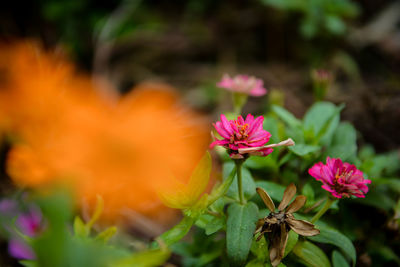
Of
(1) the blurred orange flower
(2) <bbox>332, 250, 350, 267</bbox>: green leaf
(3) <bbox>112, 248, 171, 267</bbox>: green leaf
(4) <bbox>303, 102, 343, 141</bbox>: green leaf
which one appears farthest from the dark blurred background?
(3) <bbox>112, 248, 171, 267</bbox>: green leaf

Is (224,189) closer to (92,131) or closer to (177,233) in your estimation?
(177,233)

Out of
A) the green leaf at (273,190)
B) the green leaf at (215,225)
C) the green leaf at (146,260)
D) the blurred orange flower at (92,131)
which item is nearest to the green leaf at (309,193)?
the green leaf at (273,190)

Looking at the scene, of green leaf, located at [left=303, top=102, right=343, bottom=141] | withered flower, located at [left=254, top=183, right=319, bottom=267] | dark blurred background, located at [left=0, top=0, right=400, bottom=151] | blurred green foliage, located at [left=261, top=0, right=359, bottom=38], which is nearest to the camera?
withered flower, located at [left=254, top=183, right=319, bottom=267]

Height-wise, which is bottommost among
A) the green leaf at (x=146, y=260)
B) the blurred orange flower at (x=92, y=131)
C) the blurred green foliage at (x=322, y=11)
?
the blurred orange flower at (x=92, y=131)

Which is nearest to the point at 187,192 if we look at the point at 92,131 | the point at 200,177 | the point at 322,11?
the point at 200,177

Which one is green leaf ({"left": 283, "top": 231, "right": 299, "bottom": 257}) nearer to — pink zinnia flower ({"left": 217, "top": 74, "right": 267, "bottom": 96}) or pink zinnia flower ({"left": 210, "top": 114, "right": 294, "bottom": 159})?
pink zinnia flower ({"left": 210, "top": 114, "right": 294, "bottom": 159})

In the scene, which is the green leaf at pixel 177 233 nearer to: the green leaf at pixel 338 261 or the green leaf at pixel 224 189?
the green leaf at pixel 224 189

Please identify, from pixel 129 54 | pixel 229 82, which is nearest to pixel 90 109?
pixel 129 54
